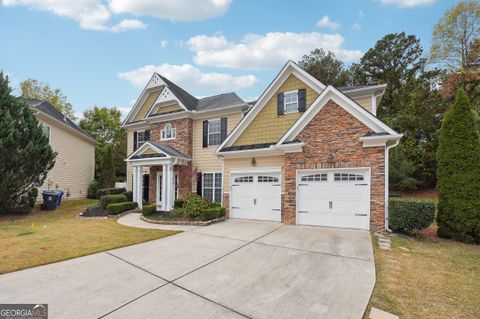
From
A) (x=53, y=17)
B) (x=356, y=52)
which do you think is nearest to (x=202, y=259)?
(x=53, y=17)

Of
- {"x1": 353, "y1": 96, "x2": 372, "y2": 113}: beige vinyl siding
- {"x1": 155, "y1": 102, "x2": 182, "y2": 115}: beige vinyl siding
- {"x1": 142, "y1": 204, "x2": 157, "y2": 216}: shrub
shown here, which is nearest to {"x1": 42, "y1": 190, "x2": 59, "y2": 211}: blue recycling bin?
{"x1": 142, "y1": 204, "x2": 157, "y2": 216}: shrub

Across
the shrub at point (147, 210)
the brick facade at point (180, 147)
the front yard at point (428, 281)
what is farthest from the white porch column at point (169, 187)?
the front yard at point (428, 281)

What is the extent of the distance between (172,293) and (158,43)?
41.5 feet

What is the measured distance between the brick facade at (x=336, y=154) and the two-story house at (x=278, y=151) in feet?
0.11

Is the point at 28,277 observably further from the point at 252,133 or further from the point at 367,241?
the point at 252,133

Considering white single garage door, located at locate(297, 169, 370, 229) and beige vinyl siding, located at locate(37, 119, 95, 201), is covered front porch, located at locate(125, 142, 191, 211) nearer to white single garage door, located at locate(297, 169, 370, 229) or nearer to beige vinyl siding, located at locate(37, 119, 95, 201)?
beige vinyl siding, located at locate(37, 119, 95, 201)

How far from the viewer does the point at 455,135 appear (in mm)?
7875

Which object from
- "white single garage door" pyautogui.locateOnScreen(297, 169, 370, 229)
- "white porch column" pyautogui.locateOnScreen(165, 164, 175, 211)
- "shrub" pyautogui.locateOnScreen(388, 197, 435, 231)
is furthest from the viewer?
"white porch column" pyautogui.locateOnScreen(165, 164, 175, 211)

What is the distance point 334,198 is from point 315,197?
0.72m

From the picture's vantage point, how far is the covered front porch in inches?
513

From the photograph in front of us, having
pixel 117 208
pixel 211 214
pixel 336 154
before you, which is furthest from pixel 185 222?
pixel 336 154

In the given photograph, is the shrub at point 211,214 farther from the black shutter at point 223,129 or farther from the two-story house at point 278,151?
the black shutter at point 223,129

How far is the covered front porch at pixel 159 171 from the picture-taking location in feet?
42.8

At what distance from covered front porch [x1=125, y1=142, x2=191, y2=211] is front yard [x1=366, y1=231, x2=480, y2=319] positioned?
1031 cm
